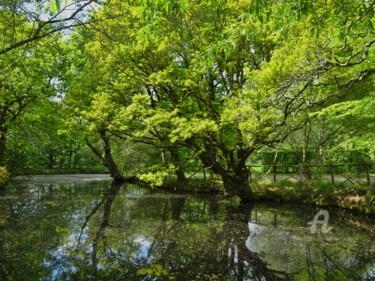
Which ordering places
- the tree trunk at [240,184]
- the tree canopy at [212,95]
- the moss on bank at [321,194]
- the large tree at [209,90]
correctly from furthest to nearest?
the tree trunk at [240,184]
the moss on bank at [321,194]
the large tree at [209,90]
the tree canopy at [212,95]

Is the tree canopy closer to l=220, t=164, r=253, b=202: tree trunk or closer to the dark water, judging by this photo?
l=220, t=164, r=253, b=202: tree trunk

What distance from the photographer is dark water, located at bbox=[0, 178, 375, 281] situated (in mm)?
6094

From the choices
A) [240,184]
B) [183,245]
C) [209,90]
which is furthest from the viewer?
[209,90]

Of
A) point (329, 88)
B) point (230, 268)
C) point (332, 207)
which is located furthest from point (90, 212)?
point (329, 88)

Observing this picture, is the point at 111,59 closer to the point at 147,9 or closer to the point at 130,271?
the point at 130,271

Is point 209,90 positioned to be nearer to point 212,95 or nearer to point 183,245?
point 212,95

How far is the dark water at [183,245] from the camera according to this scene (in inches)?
240

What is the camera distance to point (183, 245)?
25.8 ft

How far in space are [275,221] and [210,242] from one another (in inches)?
142

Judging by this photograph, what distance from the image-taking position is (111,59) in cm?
1478

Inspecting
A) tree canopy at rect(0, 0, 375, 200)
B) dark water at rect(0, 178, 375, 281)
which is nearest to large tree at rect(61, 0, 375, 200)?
tree canopy at rect(0, 0, 375, 200)

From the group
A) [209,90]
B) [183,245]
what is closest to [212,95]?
[209,90]

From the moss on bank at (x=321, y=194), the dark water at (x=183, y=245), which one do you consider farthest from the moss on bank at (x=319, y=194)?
the dark water at (x=183, y=245)

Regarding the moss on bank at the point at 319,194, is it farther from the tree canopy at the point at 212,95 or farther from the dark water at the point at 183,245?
the tree canopy at the point at 212,95
